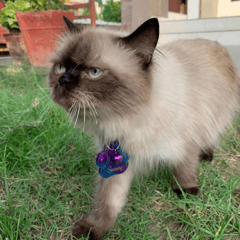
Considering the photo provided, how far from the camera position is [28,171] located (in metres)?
1.65

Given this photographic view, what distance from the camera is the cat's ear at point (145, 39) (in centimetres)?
98

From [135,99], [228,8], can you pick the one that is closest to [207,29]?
[228,8]

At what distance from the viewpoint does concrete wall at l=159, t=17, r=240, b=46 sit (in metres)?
3.18

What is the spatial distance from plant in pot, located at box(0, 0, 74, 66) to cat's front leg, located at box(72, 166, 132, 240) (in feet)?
8.69

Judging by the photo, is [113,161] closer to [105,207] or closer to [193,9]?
[105,207]

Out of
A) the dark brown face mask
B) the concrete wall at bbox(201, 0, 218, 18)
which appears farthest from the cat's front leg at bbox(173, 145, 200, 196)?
the concrete wall at bbox(201, 0, 218, 18)

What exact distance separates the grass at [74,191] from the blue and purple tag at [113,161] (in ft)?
1.11

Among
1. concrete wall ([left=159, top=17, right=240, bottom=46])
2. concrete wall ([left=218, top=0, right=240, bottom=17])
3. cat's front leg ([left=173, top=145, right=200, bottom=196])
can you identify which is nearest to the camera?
cat's front leg ([left=173, top=145, right=200, bottom=196])

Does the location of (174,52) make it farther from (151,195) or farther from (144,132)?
(151,195)

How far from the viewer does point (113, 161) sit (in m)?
1.20

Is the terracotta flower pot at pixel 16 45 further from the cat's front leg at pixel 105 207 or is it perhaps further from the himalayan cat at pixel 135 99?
the cat's front leg at pixel 105 207

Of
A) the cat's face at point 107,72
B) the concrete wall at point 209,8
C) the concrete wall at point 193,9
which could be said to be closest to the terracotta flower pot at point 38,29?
the concrete wall at point 193,9

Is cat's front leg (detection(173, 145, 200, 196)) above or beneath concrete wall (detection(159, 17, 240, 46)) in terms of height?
beneath

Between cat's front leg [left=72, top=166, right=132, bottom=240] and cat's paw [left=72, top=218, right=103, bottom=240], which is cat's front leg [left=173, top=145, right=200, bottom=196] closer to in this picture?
cat's front leg [left=72, top=166, right=132, bottom=240]
